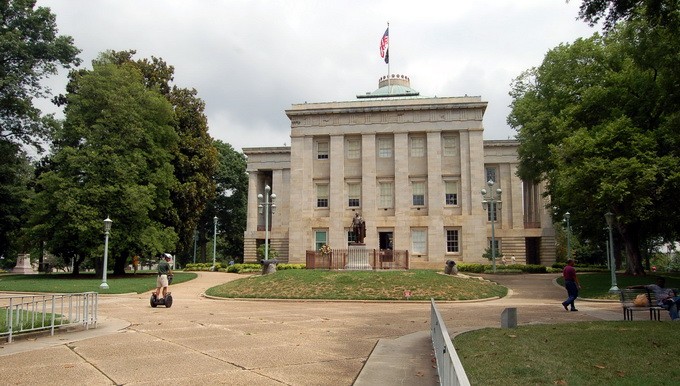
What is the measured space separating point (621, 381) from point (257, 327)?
29.2 feet

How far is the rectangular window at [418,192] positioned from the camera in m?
50.2

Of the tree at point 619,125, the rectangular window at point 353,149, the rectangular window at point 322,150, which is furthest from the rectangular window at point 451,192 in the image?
the tree at point 619,125

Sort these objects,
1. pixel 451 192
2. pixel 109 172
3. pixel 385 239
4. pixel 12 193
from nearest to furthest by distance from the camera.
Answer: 1. pixel 109 172
2. pixel 12 193
3. pixel 451 192
4. pixel 385 239

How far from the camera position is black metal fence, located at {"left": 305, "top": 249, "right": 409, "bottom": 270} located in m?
34.0

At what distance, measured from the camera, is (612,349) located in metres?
9.24

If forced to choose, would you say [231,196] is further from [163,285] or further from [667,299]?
[667,299]

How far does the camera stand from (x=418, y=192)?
165ft

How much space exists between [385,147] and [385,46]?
31.1 ft

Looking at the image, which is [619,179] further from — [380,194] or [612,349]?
[380,194]

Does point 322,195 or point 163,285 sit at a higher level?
point 322,195

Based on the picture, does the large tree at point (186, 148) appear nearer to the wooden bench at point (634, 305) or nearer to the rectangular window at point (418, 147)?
the rectangular window at point (418, 147)

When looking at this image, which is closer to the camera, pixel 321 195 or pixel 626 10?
pixel 626 10

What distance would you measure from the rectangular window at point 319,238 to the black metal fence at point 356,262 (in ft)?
49.1

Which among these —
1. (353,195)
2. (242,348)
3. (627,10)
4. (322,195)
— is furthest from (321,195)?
(242,348)
